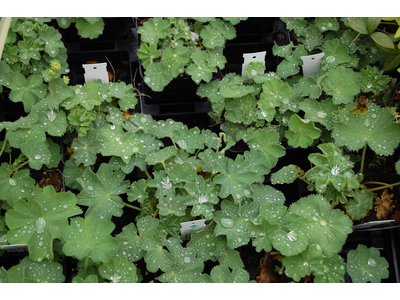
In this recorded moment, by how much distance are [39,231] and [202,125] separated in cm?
141

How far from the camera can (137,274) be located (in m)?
2.09

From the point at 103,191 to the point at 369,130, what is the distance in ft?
5.65

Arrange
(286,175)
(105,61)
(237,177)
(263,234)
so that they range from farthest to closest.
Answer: (105,61)
(286,175)
(237,177)
(263,234)

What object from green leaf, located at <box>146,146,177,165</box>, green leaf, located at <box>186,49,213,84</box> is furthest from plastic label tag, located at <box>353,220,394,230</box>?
green leaf, located at <box>186,49,213,84</box>

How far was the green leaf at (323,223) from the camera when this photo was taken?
1.95 meters

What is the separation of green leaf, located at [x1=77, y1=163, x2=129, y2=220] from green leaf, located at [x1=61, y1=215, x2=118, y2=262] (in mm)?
167

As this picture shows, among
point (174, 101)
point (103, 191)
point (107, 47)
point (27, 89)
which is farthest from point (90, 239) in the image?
point (107, 47)

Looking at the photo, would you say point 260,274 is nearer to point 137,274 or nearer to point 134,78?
point 137,274

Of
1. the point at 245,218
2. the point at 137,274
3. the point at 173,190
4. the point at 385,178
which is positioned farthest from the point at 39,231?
the point at 385,178

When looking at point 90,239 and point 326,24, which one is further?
point 326,24

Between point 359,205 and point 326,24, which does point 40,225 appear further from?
point 326,24

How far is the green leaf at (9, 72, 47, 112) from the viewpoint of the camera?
2318 mm

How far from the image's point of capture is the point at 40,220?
1.90 metres

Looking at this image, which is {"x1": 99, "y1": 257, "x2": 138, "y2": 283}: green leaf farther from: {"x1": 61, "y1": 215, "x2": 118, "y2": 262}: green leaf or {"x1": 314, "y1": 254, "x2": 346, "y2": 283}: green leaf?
{"x1": 314, "y1": 254, "x2": 346, "y2": 283}: green leaf
